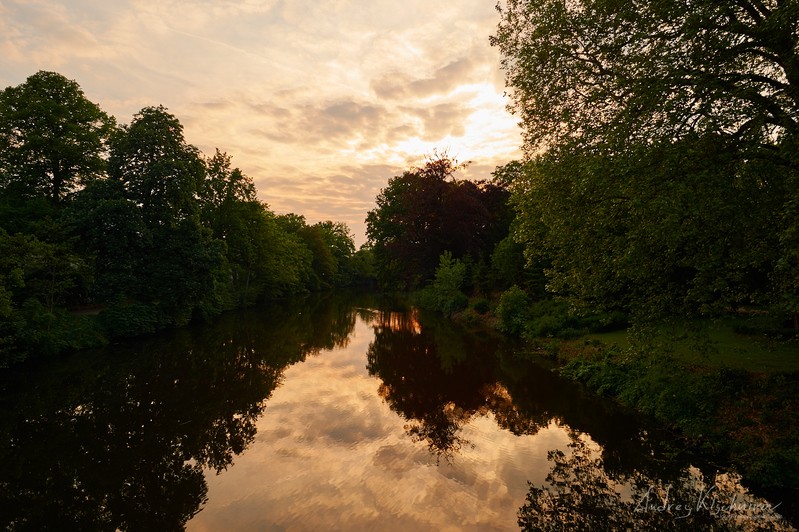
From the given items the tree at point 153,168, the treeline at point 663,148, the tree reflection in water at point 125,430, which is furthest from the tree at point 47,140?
the treeline at point 663,148

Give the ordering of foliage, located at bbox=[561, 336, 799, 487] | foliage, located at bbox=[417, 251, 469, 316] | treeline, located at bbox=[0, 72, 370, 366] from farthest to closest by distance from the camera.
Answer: foliage, located at bbox=[417, 251, 469, 316], treeline, located at bbox=[0, 72, 370, 366], foliage, located at bbox=[561, 336, 799, 487]

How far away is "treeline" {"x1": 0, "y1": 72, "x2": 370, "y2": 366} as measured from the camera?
24.5 meters

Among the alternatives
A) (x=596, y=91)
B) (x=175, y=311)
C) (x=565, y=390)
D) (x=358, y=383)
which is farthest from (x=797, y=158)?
(x=175, y=311)

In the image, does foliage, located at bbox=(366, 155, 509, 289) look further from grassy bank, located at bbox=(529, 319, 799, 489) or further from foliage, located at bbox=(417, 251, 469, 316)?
grassy bank, located at bbox=(529, 319, 799, 489)

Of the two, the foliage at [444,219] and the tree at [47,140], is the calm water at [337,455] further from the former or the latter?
the foliage at [444,219]

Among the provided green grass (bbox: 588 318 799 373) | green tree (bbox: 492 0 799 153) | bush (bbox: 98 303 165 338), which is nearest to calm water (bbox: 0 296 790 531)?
green grass (bbox: 588 318 799 373)

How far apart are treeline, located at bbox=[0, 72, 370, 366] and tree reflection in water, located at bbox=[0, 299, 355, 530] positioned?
3.73 m

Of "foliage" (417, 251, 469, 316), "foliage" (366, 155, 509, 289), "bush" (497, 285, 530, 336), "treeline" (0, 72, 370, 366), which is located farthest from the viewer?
"foliage" (366, 155, 509, 289)

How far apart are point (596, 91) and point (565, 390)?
11.7m

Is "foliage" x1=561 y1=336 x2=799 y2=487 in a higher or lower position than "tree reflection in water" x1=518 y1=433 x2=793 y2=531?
higher

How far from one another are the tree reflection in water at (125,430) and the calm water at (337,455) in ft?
0.19

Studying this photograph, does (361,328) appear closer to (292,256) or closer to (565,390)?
(565,390)

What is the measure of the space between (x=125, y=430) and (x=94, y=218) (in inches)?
807

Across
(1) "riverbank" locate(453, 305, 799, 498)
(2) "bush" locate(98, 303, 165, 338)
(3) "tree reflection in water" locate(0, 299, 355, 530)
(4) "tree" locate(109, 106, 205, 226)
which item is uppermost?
(4) "tree" locate(109, 106, 205, 226)
